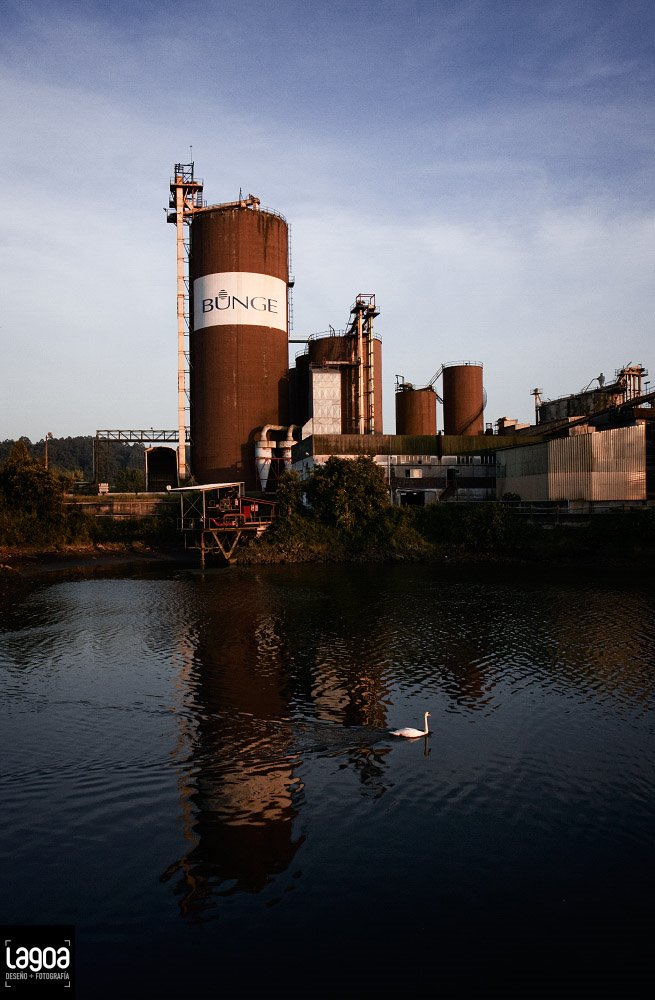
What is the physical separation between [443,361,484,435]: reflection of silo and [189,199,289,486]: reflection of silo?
19798mm

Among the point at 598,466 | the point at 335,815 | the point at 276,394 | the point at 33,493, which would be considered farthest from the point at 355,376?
the point at 335,815

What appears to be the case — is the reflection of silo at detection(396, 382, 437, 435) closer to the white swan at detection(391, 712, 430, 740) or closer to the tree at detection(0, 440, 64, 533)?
the tree at detection(0, 440, 64, 533)

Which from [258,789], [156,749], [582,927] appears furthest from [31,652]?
[582,927]

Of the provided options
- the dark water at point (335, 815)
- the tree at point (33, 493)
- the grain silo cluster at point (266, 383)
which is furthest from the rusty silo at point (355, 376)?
the dark water at point (335, 815)

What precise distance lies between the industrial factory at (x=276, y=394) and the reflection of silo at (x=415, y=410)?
3.00 metres

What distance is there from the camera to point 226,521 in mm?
47875

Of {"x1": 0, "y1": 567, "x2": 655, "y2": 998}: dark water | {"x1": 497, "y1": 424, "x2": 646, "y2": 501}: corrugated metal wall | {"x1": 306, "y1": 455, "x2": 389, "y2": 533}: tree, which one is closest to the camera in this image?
{"x1": 0, "y1": 567, "x2": 655, "y2": 998}: dark water

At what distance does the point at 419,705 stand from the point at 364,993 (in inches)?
370

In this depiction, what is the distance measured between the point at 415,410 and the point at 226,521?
103ft

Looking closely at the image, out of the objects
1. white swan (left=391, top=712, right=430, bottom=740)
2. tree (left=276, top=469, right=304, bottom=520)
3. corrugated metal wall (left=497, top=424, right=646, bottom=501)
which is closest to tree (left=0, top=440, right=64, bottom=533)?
tree (left=276, top=469, right=304, bottom=520)

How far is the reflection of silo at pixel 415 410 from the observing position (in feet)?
235

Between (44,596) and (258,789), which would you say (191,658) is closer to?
(258,789)

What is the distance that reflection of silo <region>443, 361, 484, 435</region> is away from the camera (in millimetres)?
69125

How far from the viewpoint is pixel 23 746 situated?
1437 centimetres
